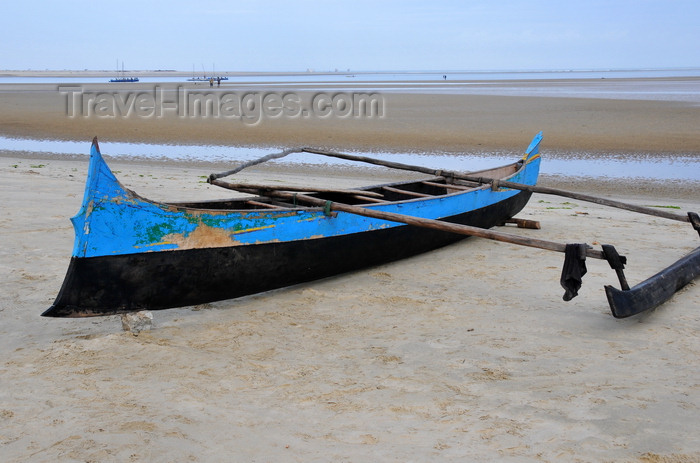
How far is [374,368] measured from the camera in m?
3.79

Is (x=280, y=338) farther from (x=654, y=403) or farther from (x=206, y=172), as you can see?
(x=206, y=172)

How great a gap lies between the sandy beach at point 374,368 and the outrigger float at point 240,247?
0.18m

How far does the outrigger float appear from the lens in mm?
4000

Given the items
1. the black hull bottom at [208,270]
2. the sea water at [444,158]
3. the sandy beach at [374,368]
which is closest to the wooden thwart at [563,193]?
the sandy beach at [374,368]

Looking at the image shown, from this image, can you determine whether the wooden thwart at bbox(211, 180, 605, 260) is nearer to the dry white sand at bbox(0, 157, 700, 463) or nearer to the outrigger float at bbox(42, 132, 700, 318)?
the outrigger float at bbox(42, 132, 700, 318)

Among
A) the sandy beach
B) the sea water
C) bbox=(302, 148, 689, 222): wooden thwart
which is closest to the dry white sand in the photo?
the sandy beach

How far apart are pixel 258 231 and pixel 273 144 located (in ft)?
38.2

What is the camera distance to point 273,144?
16.2 meters

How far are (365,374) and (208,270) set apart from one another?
1454 mm

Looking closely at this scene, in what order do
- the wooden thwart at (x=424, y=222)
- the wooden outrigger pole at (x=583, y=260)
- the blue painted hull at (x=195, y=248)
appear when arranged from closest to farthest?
the blue painted hull at (x=195, y=248) → the wooden outrigger pole at (x=583, y=260) → the wooden thwart at (x=424, y=222)

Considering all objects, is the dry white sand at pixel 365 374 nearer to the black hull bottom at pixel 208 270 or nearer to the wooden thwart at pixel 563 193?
the black hull bottom at pixel 208 270

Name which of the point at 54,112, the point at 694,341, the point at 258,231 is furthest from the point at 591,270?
the point at 54,112

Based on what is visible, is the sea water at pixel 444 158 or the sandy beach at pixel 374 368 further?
the sea water at pixel 444 158

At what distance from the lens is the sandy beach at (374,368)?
2965mm
